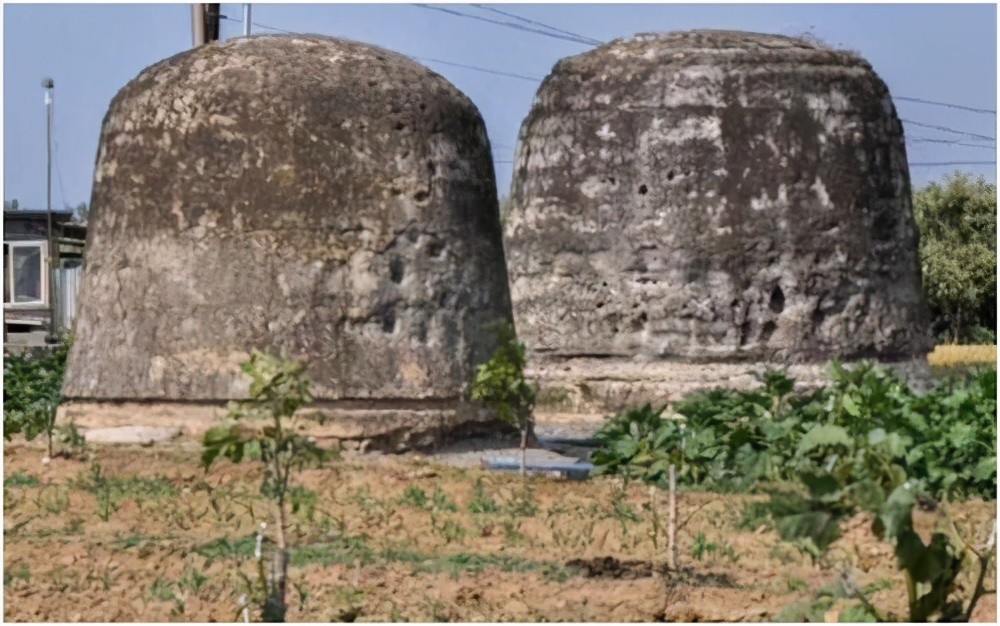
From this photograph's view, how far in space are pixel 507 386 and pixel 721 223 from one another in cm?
528

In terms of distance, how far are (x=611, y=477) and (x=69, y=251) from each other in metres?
21.4

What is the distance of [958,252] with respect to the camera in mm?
38656

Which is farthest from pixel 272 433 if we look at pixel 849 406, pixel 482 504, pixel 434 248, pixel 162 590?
pixel 849 406

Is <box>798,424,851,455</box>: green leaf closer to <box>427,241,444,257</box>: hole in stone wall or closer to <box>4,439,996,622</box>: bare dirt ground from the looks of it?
<box>4,439,996,622</box>: bare dirt ground

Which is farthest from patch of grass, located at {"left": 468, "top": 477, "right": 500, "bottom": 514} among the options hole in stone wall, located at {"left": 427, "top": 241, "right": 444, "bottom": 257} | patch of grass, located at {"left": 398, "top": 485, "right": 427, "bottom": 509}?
hole in stone wall, located at {"left": 427, "top": 241, "right": 444, "bottom": 257}

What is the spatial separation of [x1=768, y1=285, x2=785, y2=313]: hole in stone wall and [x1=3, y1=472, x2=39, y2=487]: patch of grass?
24.4ft

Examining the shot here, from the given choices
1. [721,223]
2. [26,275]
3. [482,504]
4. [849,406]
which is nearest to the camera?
[482,504]

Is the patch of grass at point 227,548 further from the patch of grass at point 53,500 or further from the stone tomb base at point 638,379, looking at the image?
the stone tomb base at point 638,379

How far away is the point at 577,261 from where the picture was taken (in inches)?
645

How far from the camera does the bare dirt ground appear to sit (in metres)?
6.76

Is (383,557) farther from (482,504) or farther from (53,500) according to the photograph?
(53,500)

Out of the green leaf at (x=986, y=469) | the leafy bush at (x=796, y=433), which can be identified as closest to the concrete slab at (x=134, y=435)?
the leafy bush at (x=796, y=433)

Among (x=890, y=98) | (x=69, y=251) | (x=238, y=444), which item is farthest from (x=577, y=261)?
(x=69, y=251)

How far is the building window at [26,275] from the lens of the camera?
30.1 metres
